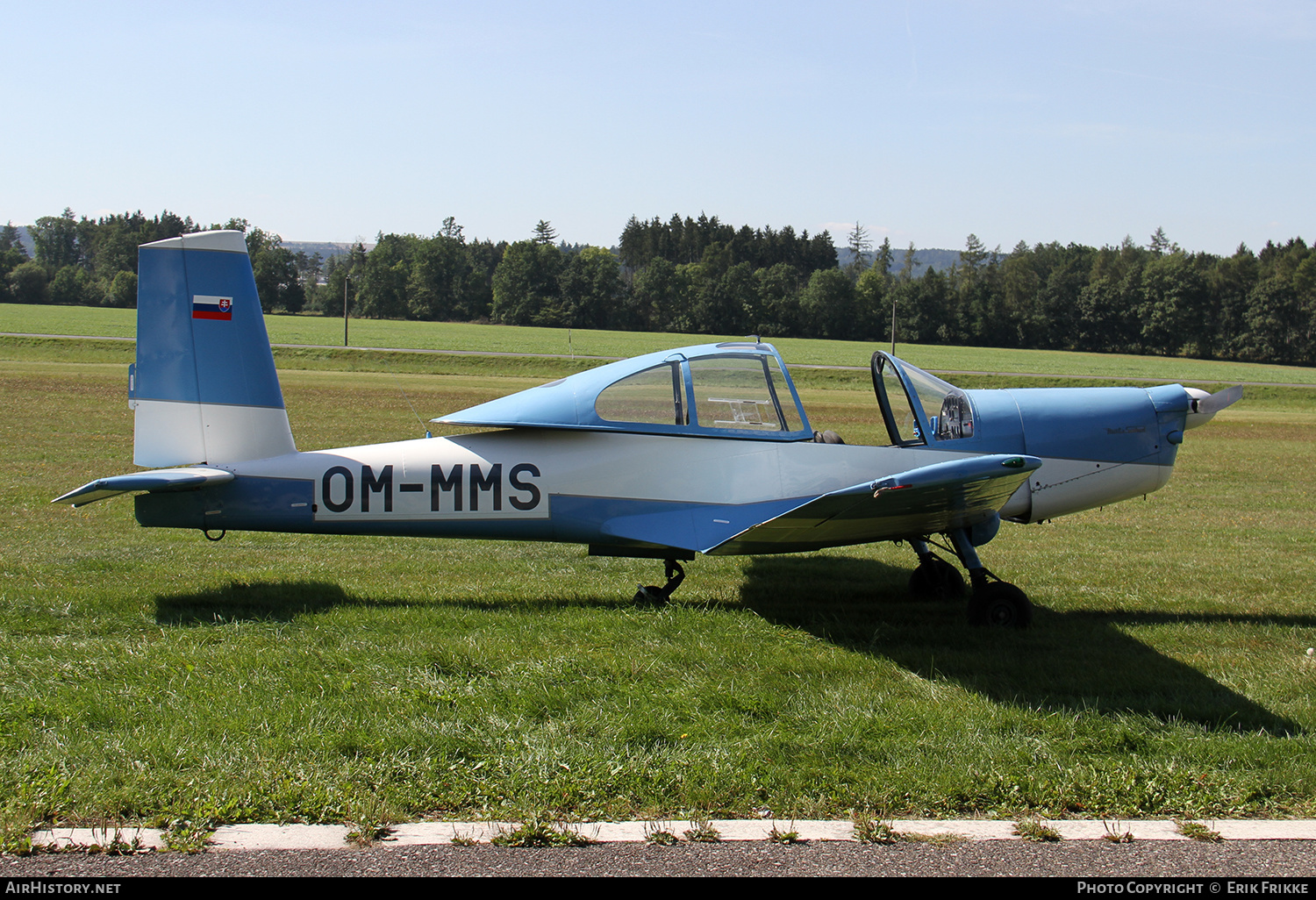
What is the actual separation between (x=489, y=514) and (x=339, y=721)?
91.3 inches

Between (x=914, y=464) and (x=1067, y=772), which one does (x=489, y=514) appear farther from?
(x=1067, y=772)

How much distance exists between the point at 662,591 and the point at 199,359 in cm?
362

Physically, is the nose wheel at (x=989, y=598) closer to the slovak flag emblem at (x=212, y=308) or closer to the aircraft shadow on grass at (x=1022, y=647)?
the aircraft shadow on grass at (x=1022, y=647)

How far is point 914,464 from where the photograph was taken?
654 centimetres

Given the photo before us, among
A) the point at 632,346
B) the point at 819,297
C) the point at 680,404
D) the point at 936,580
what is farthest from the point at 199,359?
the point at 819,297

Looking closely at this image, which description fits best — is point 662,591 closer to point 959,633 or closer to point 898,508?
point 898,508

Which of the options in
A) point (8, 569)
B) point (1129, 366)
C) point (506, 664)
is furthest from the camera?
point (1129, 366)

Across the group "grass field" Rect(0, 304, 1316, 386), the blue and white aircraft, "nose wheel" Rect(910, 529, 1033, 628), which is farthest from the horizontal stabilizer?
"grass field" Rect(0, 304, 1316, 386)

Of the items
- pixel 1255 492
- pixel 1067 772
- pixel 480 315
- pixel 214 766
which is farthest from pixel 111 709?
pixel 480 315

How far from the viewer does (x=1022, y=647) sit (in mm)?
5922

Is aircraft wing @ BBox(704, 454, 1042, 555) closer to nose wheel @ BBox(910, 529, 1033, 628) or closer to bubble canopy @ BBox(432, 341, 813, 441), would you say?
nose wheel @ BBox(910, 529, 1033, 628)

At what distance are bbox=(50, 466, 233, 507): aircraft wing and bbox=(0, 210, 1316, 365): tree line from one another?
6902 centimetres

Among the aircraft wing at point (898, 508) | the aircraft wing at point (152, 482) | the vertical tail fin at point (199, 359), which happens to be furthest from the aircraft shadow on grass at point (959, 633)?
the vertical tail fin at point (199, 359)

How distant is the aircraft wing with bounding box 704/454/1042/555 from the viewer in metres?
5.03
